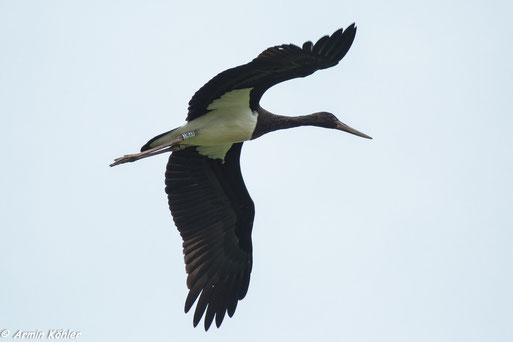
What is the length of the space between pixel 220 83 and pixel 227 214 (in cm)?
268

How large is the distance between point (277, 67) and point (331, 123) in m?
3.04

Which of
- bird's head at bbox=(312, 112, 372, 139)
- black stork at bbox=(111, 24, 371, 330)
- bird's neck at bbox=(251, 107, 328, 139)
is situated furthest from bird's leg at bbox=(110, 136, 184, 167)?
bird's head at bbox=(312, 112, 372, 139)

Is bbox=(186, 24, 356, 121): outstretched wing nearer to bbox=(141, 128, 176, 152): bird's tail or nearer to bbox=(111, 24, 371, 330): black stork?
bbox=(111, 24, 371, 330): black stork

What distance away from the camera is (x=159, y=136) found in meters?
15.1

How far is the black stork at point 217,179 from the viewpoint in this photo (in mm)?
14969

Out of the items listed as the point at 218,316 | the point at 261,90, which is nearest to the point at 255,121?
the point at 261,90

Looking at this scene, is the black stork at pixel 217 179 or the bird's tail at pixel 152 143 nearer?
the black stork at pixel 217 179

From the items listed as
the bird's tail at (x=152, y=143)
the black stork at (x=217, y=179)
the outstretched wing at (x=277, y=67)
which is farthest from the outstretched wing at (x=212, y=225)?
the outstretched wing at (x=277, y=67)

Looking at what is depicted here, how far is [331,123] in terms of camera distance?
650 inches

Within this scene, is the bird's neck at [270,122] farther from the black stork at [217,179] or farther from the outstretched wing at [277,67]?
the outstretched wing at [277,67]

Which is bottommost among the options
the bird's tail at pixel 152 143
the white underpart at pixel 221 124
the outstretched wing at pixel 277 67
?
the bird's tail at pixel 152 143

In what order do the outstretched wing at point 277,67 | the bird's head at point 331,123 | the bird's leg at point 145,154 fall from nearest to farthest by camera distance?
the outstretched wing at point 277,67 < the bird's leg at point 145,154 < the bird's head at point 331,123

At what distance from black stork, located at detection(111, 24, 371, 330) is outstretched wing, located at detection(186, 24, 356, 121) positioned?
0.03 metres

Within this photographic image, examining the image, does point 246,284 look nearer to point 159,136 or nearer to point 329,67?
point 159,136
